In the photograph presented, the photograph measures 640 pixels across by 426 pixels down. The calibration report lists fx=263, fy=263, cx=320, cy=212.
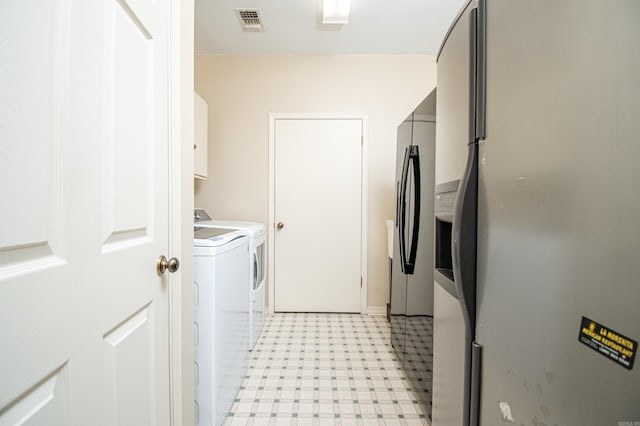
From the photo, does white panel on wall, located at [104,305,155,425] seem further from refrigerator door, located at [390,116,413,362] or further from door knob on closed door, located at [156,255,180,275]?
refrigerator door, located at [390,116,413,362]

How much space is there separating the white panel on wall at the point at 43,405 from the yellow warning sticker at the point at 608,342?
89 cm

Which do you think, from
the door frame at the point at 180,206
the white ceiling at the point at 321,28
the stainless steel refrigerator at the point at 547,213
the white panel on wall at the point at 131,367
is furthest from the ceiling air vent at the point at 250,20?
the white panel on wall at the point at 131,367

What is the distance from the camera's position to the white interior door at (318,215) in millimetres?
2736

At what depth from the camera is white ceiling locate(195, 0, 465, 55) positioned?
203 centimetres

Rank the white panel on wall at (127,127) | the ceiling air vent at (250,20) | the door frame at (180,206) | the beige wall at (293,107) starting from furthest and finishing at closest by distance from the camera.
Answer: the beige wall at (293,107) → the ceiling air vent at (250,20) → the door frame at (180,206) → the white panel on wall at (127,127)

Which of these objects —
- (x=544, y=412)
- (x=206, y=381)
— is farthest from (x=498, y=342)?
(x=206, y=381)

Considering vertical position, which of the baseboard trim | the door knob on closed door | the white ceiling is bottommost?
the baseboard trim

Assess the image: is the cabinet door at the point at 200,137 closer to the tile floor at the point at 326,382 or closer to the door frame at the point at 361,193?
the door frame at the point at 361,193

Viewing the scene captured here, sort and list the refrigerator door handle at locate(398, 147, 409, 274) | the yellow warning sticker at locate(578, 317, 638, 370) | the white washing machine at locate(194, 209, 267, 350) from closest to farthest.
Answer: the yellow warning sticker at locate(578, 317, 638, 370) → the refrigerator door handle at locate(398, 147, 409, 274) → the white washing machine at locate(194, 209, 267, 350)

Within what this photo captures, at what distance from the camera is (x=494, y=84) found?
67 centimetres

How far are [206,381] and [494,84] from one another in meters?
1.60

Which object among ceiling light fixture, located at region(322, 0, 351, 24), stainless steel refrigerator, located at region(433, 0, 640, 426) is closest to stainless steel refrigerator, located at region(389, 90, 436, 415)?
stainless steel refrigerator, located at region(433, 0, 640, 426)

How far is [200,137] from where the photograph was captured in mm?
2422

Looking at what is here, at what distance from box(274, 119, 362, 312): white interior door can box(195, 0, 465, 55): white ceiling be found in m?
0.70
